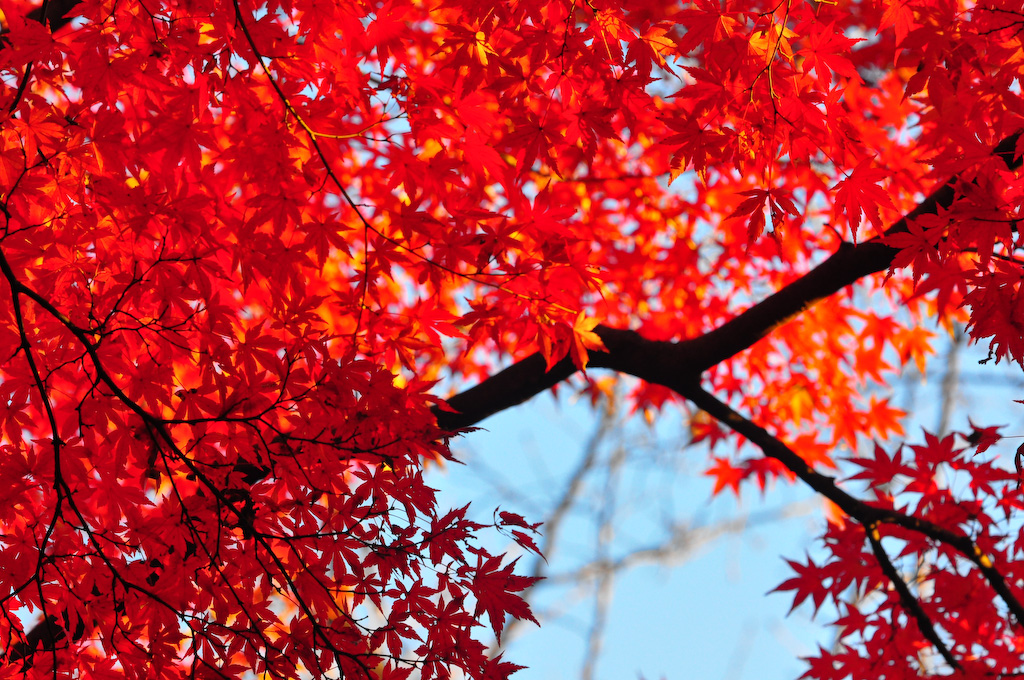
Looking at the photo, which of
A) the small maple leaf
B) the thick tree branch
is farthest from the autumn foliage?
the thick tree branch

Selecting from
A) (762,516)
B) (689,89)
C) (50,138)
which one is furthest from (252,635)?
(762,516)

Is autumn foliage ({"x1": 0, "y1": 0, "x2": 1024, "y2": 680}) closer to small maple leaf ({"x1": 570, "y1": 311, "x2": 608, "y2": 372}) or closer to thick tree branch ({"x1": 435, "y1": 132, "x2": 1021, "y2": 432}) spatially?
small maple leaf ({"x1": 570, "y1": 311, "x2": 608, "y2": 372})

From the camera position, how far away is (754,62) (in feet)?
6.81

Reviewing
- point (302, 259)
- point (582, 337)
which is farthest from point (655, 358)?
point (302, 259)

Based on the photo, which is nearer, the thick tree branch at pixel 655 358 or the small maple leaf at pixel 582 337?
the small maple leaf at pixel 582 337

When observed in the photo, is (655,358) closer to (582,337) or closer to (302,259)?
(582,337)

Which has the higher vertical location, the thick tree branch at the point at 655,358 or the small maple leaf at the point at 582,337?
the thick tree branch at the point at 655,358

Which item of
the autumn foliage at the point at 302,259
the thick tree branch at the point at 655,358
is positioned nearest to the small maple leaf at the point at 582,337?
the autumn foliage at the point at 302,259

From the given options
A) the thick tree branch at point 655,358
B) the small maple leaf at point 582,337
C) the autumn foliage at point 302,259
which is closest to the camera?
the autumn foliage at point 302,259

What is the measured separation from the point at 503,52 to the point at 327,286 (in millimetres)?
2234

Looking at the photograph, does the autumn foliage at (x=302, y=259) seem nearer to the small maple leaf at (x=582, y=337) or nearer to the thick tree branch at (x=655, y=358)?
the small maple leaf at (x=582, y=337)

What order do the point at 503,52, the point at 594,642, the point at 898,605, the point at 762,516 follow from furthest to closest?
1. the point at 762,516
2. the point at 594,642
3. the point at 898,605
4. the point at 503,52

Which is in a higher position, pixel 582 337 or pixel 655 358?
pixel 655 358

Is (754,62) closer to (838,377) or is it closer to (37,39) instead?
(37,39)
